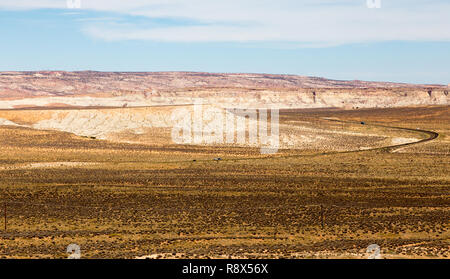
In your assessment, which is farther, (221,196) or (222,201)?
(221,196)

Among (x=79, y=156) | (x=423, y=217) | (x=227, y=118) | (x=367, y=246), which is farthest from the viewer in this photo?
(x=227, y=118)

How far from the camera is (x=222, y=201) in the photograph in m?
31.5

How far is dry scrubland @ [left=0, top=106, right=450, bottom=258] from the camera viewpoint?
21.2 meters

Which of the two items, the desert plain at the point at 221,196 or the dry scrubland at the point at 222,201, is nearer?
the dry scrubland at the point at 222,201

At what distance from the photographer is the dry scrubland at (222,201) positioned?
21203 millimetres

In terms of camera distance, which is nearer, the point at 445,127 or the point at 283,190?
the point at 283,190

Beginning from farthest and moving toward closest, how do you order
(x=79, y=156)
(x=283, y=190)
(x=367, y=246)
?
(x=79, y=156)
(x=283, y=190)
(x=367, y=246)

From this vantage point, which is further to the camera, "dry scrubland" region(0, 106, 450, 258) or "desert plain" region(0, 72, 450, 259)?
"desert plain" region(0, 72, 450, 259)

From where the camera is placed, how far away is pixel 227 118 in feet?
273
